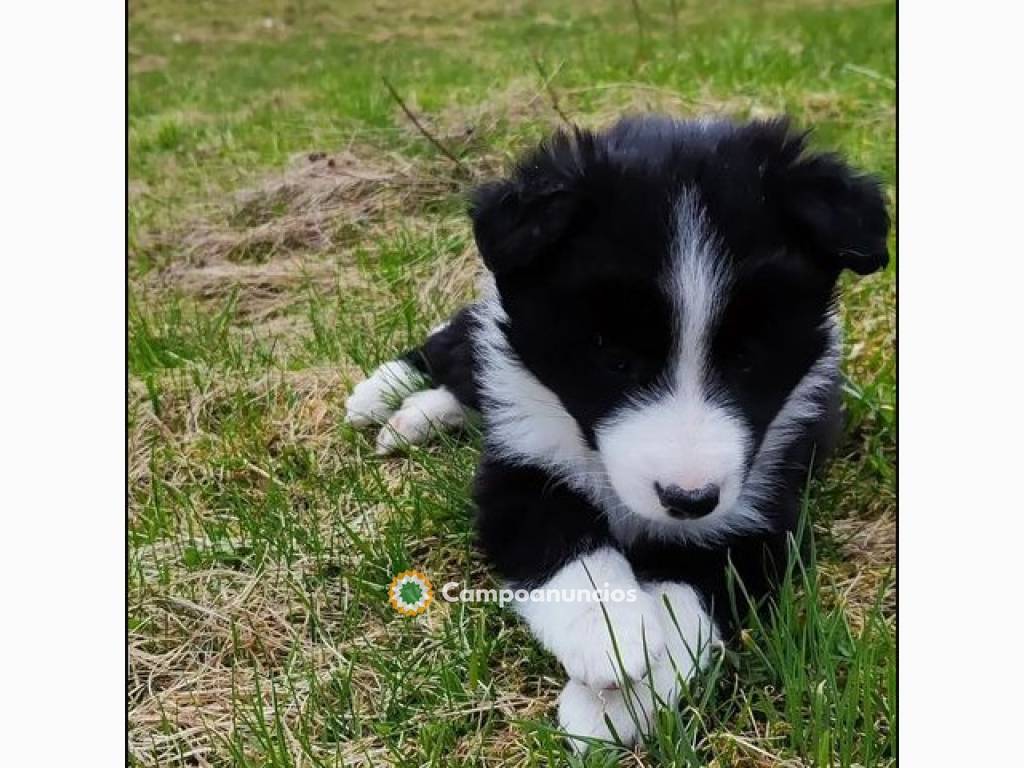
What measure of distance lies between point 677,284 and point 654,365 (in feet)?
0.56

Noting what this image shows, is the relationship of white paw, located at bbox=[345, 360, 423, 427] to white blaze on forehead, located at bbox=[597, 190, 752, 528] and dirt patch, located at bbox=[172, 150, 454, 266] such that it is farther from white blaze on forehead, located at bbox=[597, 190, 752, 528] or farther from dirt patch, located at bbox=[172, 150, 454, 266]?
white blaze on forehead, located at bbox=[597, 190, 752, 528]

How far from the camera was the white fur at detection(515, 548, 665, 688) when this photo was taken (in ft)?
7.27

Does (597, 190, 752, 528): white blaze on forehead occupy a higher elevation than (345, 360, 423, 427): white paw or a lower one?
higher

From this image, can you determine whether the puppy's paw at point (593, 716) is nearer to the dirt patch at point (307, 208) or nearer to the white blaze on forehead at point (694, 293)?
the white blaze on forehead at point (694, 293)

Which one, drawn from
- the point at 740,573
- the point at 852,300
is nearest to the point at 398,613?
the point at 740,573

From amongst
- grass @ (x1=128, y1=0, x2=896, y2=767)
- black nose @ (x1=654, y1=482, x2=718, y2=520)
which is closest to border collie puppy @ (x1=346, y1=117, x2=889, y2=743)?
black nose @ (x1=654, y1=482, x2=718, y2=520)

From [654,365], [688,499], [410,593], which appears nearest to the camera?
[688,499]

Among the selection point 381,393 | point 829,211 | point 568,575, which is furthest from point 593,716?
point 381,393

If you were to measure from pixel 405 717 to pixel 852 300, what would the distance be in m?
2.44

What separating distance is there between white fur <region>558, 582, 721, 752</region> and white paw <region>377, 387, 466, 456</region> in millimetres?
1243

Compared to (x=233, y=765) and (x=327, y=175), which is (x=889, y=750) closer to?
(x=233, y=765)

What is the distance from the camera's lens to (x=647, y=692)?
7.29 feet

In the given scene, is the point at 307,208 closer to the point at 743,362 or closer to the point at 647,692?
the point at 743,362

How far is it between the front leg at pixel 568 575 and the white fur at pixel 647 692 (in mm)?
25
